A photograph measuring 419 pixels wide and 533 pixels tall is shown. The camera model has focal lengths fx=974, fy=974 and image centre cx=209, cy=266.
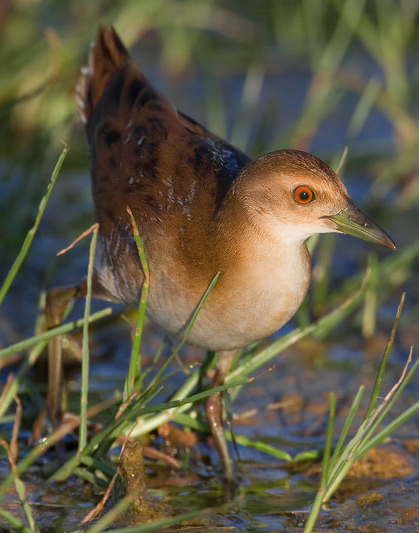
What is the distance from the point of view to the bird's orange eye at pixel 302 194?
10.9ft

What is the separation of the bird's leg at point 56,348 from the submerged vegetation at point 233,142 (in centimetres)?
7

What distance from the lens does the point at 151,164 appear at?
3789mm

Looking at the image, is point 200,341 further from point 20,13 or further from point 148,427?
point 20,13

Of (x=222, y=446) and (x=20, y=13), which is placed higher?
(x=20, y=13)

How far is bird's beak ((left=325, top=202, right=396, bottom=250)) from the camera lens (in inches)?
133

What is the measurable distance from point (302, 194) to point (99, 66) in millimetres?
1743

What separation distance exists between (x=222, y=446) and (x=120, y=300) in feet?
2.33

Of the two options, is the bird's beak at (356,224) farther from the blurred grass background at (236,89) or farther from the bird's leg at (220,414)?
the blurred grass background at (236,89)

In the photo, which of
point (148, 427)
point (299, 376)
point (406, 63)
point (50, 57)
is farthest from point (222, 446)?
point (406, 63)

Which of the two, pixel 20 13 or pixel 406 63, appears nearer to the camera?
pixel 20 13

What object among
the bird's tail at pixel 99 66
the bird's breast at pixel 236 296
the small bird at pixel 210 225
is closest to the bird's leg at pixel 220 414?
the small bird at pixel 210 225

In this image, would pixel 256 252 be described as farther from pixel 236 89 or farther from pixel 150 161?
pixel 236 89

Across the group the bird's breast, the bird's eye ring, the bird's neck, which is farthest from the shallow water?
the bird's eye ring

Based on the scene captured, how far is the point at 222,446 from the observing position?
3840mm
